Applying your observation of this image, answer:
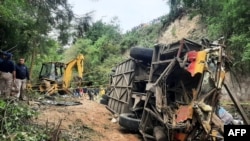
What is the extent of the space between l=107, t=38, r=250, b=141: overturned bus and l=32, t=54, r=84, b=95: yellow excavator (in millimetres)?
7223

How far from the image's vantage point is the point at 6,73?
987 centimetres

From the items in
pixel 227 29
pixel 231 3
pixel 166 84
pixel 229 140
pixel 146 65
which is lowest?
pixel 229 140

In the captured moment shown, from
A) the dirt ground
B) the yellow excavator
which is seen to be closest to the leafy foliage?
the dirt ground

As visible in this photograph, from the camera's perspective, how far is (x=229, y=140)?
148 inches

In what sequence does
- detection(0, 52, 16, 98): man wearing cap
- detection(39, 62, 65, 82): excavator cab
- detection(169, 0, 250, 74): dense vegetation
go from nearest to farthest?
1. detection(0, 52, 16, 98): man wearing cap
2. detection(169, 0, 250, 74): dense vegetation
3. detection(39, 62, 65, 82): excavator cab

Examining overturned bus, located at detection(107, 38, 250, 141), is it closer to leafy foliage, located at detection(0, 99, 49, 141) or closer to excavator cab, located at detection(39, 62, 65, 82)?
leafy foliage, located at detection(0, 99, 49, 141)

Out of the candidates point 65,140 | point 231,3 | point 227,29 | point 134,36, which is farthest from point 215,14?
point 134,36

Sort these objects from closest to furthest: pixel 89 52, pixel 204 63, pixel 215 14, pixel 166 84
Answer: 1. pixel 204 63
2. pixel 166 84
3. pixel 215 14
4. pixel 89 52

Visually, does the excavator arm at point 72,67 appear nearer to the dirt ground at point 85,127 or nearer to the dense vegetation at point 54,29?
the dense vegetation at point 54,29

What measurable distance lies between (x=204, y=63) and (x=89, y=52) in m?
30.3

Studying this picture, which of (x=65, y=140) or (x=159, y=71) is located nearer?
(x=65, y=140)

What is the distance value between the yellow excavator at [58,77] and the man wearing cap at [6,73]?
5.98 meters

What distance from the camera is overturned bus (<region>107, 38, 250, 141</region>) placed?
244 inches

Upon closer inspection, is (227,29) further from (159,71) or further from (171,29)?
(171,29)
